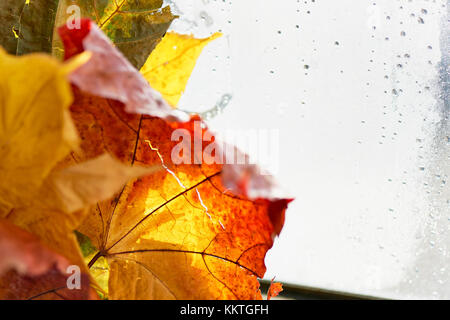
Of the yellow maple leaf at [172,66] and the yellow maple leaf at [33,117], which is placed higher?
the yellow maple leaf at [172,66]

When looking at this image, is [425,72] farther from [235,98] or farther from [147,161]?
[147,161]

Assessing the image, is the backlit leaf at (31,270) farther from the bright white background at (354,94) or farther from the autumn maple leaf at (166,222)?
the bright white background at (354,94)

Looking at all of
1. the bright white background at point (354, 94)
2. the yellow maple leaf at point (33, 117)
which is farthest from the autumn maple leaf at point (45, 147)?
the bright white background at point (354, 94)

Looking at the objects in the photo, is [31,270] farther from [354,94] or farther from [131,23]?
[354,94]

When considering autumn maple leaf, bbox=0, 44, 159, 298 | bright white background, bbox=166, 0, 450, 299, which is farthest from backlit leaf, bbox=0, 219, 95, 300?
bright white background, bbox=166, 0, 450, 299

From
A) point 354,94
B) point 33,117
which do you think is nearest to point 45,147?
point 33,117

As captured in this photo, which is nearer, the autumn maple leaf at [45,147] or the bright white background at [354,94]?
the autumn maple leaf at [45,147]
